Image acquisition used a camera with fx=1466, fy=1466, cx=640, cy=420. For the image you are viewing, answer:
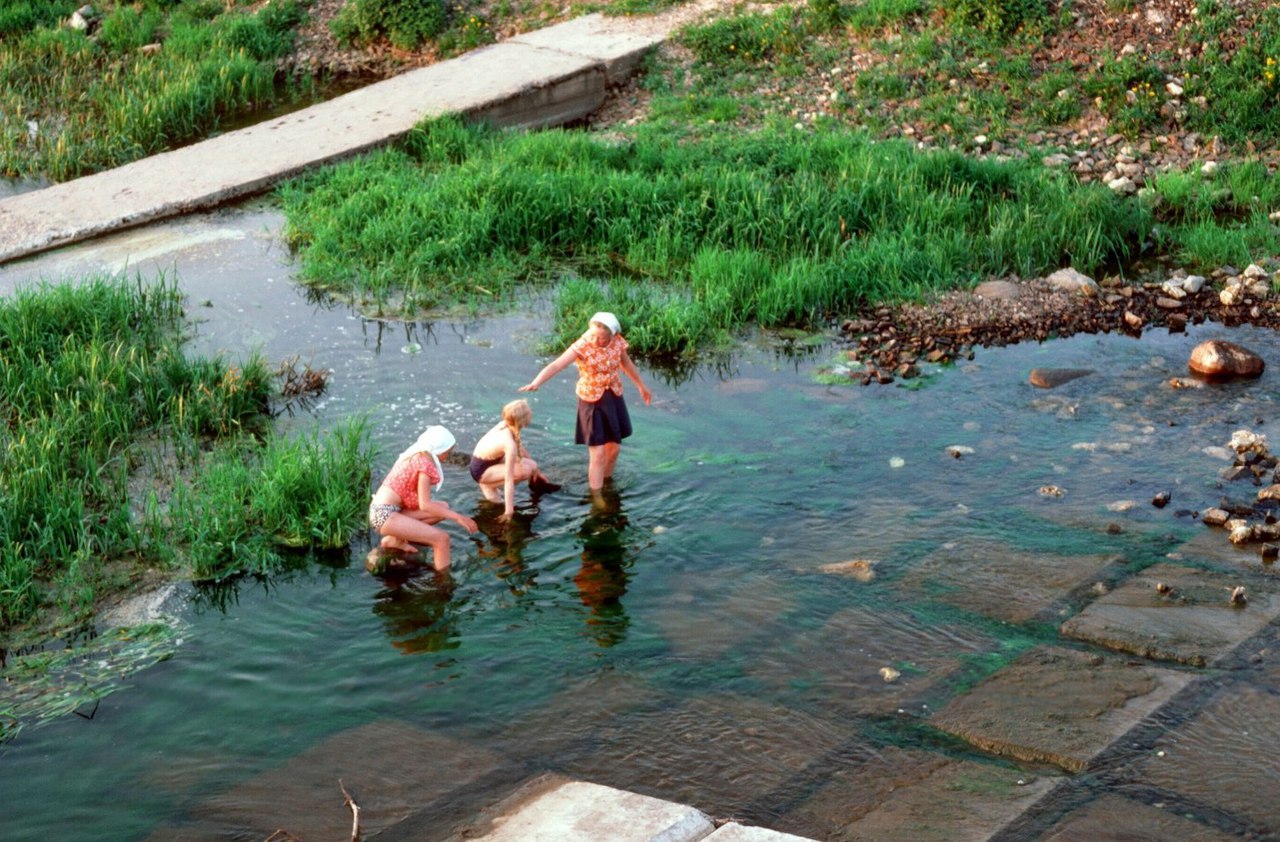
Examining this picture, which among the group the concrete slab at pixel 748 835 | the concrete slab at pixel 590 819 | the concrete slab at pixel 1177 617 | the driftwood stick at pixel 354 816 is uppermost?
the driftwood stick at pixel 354 816

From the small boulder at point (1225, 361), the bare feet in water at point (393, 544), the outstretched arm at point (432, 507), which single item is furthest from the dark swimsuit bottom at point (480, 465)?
the small boulder at point (1225, 361)

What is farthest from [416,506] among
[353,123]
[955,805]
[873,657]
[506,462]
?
[353,123]

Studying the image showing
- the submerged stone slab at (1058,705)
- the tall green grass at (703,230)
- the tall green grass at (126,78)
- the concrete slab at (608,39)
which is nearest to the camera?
the submerged stone slab at (1058,705)

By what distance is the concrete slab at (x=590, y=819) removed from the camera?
5.07m

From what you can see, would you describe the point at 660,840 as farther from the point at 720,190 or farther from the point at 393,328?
the point at 720,190

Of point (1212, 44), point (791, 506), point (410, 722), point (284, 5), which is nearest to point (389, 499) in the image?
point (410, 722)

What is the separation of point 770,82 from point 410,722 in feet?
32.1

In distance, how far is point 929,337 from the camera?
1000 centimetres

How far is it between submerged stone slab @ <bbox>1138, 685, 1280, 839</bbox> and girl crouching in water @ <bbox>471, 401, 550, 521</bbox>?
11.3ft

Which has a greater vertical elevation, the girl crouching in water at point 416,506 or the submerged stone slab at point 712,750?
the girl crouching in water at point 416,506

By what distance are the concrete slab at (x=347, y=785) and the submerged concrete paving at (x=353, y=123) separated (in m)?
7.34

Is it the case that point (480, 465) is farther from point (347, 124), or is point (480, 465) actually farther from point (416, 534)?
point (347, 124)

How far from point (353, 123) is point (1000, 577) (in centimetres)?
890

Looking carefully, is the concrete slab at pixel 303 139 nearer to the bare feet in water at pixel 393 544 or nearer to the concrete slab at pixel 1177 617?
the bare feet in water at pixel 393 544
